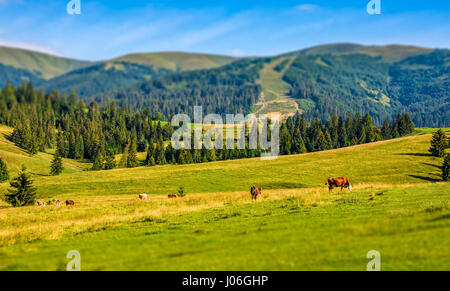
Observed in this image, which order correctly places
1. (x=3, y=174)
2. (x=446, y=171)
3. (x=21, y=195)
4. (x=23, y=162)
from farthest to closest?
(x=23, y=162)
(x=3, y=174)
(x=446, y=171)
(x=21, y=195)

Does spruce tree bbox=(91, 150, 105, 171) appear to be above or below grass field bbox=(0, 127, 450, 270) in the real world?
below

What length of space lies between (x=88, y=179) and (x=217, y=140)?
8104 cm

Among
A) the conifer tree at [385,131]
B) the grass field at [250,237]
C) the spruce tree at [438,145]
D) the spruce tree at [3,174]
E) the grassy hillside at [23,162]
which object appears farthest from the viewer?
the conifer tree at [385,131]

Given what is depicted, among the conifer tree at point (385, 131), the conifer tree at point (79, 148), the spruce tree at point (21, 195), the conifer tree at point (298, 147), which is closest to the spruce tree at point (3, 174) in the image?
the spruce tree at point (21, 195)

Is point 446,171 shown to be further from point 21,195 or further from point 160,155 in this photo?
point 160,155

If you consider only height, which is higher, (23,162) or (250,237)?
(250,237)

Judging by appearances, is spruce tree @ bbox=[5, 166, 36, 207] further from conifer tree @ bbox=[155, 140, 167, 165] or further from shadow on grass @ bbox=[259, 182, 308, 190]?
conifer tree @ bbox=[155, 140, 167, 165]

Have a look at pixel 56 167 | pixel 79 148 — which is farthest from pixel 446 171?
pixel 79 148

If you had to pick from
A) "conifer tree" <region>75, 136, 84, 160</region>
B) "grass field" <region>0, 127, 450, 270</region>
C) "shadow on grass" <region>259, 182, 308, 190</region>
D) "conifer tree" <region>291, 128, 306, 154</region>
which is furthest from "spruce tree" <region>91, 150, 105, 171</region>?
"grass field" <region>0, 127, 450, 270</region>

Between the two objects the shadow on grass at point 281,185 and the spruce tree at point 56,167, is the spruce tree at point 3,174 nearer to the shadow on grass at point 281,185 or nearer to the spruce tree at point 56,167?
the spruce tree at point 56,167

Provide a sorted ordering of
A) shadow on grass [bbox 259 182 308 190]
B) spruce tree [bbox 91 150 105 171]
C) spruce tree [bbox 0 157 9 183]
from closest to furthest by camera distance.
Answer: shadow on grass [bbox 259 182 308 190] → spruce tree [bbox 0 157 9 183] → spruce tree [bbox 91 150 105 171]

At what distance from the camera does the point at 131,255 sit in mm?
15180

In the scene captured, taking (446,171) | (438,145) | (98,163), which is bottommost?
(98,163)
